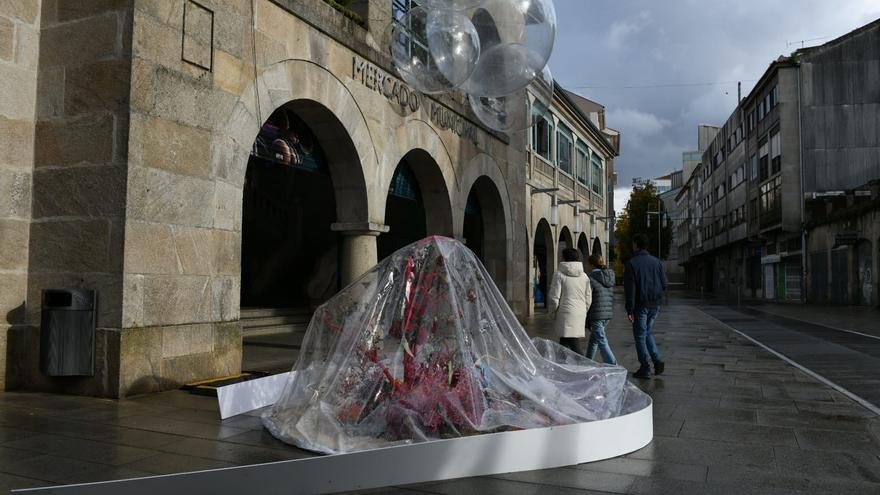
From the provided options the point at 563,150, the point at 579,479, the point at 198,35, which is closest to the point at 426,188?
the point at 198,35

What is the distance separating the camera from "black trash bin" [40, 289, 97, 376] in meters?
6.26

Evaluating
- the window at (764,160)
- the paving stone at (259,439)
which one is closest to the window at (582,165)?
the window at (764,160)

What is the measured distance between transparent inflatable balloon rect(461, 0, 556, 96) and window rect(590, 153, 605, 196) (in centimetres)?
2693

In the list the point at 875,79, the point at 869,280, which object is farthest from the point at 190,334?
the point at 875,79

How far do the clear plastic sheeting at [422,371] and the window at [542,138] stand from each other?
1894 centimetres

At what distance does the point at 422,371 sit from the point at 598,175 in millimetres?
33675

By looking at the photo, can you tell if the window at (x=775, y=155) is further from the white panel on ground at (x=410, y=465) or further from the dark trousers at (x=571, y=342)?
the white panel on ground at (x=410, y=465)

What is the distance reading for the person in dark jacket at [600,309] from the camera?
8.02 m

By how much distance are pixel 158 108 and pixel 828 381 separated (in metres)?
8.06

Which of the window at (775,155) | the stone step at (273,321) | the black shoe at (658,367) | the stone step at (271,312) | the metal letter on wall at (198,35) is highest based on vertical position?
the window at (775,155)

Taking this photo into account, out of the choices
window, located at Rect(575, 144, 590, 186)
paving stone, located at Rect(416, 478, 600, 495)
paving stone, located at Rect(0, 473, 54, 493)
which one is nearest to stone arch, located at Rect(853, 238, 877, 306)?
window, located at Rect(575, 144, 590, 186)

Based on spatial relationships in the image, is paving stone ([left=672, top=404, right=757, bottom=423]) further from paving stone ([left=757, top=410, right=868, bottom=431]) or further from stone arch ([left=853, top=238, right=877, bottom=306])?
stone arch ([left=853, top=238, right=877, bottom=306])

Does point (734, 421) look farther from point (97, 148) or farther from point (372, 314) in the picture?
point (97, 148)

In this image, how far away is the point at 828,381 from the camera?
791 centimetres
